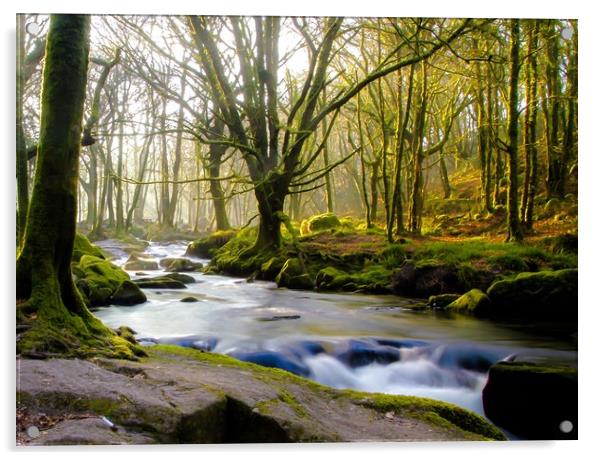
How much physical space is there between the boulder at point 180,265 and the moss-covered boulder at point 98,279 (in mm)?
315

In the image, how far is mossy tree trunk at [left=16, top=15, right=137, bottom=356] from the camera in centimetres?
328

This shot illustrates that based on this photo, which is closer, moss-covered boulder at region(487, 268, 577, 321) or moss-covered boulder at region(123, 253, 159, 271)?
moss-covered boulder at region(487, 268, 577, 321)

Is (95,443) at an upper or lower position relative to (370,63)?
lower

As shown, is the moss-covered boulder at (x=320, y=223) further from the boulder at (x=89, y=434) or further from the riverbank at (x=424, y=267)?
the boulder at (x=89, y=434)

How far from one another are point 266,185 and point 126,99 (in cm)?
131

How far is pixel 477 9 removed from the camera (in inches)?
149

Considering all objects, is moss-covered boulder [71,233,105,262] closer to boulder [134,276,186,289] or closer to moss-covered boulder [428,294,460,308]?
boulder [134,276,186,289]

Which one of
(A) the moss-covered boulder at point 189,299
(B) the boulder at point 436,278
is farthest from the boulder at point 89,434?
(B) the boulder at point 436,278

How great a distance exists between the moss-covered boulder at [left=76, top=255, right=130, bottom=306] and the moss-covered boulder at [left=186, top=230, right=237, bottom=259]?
22.5 inches

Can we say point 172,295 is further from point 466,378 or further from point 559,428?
point 559,428

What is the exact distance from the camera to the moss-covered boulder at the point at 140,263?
395 centimetres

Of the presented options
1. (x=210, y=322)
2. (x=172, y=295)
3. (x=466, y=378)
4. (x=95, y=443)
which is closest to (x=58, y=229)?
(x=172, y=295)

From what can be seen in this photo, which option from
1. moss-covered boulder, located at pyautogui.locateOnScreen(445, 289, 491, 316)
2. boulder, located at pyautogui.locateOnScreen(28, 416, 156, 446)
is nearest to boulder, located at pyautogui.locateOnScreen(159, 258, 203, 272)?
boulder, located at pyautogui.locateOnScreen(28, 416, 156, 446)

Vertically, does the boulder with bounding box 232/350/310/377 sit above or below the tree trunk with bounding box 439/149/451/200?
below
